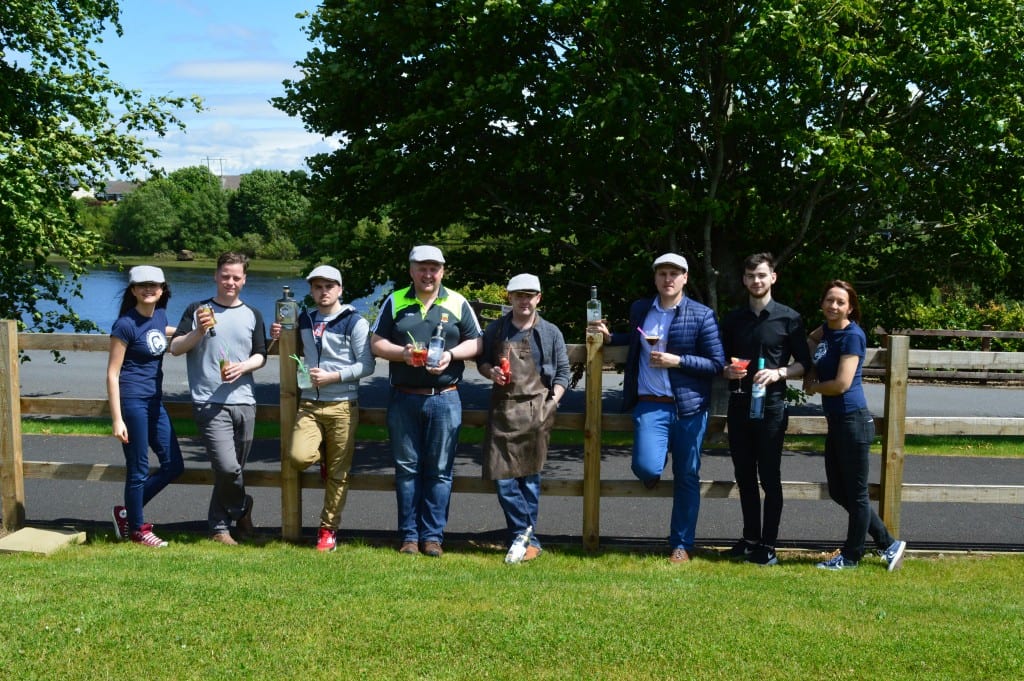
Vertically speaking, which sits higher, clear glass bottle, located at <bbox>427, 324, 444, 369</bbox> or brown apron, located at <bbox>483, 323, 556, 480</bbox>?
clear glass bottle, located at <bbox>427, 324, 444, 369</bbox>

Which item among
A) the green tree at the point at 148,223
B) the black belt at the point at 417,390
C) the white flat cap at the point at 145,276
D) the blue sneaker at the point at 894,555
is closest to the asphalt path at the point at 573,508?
the blue sneaker at the point at 894,555

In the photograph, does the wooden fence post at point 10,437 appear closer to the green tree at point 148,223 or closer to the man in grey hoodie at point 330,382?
the man in grey hoodie at point 330,382

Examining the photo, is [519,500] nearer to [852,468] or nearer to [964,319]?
[852,468]

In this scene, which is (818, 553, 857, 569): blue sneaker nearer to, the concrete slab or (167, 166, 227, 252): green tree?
the concrete slab

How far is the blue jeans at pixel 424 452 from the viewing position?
628cm

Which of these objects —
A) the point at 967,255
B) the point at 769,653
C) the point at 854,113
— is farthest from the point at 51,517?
the point at 967,255

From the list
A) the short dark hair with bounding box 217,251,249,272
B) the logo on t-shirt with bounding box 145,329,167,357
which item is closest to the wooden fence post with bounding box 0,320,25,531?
the logo on t-shirt with bounding box 145,329,167,357

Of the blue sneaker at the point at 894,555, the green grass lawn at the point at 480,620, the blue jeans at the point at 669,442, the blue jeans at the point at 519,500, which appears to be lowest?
the blue sneaker at the point at 894,555

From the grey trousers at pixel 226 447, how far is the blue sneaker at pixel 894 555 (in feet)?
14.3

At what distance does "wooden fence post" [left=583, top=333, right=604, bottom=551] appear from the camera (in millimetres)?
6496

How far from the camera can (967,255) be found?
1220cm

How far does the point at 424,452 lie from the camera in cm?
638

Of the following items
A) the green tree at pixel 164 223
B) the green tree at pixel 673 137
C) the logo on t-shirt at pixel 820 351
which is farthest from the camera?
the green tree at pixel 164 223

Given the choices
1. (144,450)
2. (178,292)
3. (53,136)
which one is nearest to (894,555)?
(144,450)
